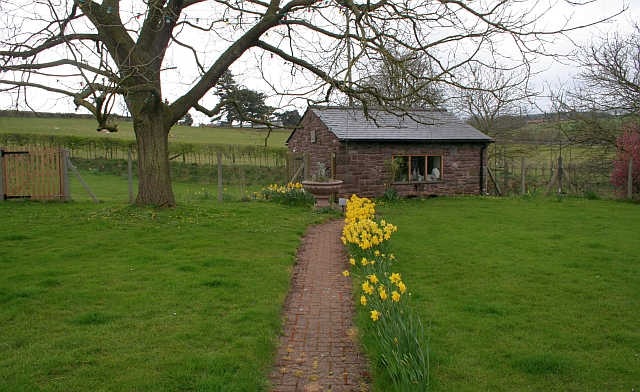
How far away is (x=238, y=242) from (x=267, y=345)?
17.1 feet

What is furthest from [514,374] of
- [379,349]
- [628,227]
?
[628,227]

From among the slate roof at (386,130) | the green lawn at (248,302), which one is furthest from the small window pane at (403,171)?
the green lawn at (248,302)

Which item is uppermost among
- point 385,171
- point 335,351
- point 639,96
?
point 639,96

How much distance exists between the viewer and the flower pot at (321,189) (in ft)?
48.3

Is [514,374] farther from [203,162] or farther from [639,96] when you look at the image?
[203,162]

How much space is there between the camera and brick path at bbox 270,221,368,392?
A: 397 cm

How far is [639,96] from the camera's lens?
18000 mm

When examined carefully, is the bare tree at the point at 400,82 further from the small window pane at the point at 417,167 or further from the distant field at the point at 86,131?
the distant field at the point at 86,131

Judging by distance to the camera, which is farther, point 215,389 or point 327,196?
point 327,196

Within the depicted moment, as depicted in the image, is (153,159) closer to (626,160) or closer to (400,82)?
(400,82)

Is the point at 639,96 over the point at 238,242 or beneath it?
over

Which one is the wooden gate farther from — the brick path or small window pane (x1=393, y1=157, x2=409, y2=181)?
small window pane (x1=393, y1=157, x2=409, y2=181)

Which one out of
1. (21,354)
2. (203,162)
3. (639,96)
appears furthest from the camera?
(203,162)

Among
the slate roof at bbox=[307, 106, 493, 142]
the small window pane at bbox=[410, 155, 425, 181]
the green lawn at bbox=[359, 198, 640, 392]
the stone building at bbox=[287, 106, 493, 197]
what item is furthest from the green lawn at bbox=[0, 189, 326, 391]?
the small window pane at bbox=[410, 155, 425, 181]
